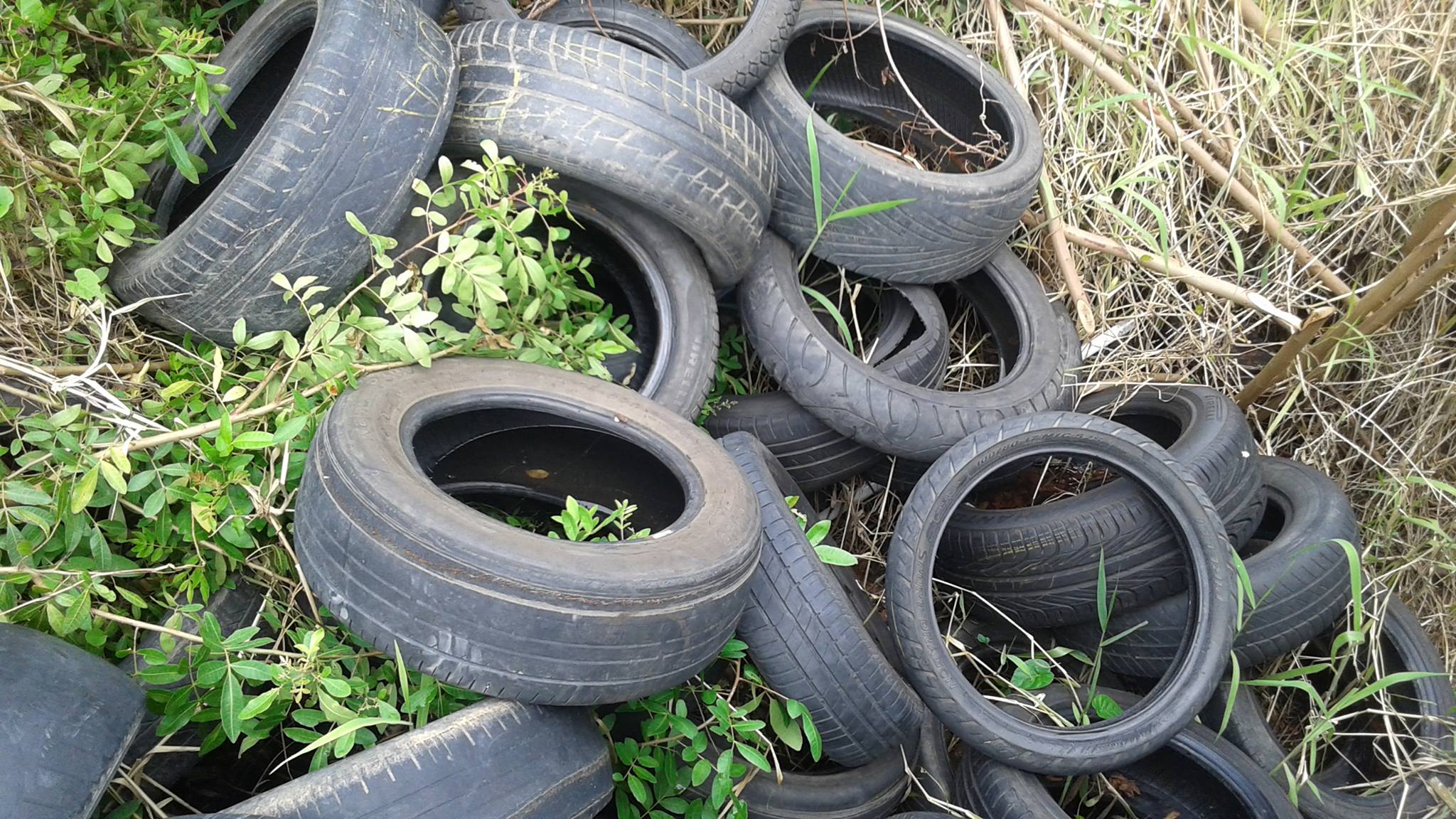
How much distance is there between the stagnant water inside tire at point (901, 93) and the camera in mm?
3520

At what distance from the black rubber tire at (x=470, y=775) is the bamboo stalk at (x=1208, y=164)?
9.49 ft

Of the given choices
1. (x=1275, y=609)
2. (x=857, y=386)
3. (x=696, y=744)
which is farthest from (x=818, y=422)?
(x=1275, y=609)

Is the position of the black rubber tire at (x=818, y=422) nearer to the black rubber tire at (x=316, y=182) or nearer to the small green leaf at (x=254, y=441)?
the black rubber tire at (x=316, y=182)

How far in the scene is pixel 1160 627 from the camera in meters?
2.72

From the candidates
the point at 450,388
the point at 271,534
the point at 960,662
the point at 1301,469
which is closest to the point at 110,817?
the point at 271,534

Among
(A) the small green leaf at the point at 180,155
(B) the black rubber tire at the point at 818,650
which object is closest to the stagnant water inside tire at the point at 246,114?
(A) the small green leaf at the point at 180,155

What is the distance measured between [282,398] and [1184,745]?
2.46 m

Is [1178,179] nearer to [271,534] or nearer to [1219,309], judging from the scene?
[1219,309]

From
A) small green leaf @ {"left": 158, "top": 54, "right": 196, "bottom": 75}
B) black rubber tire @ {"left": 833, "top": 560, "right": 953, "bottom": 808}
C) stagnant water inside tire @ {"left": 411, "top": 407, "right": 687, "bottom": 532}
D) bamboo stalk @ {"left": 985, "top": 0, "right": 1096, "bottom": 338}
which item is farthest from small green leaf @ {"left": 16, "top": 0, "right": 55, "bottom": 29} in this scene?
bamboo stalk @ {"left": 985, "top": 0, "right": 1096, "bottom": 338}

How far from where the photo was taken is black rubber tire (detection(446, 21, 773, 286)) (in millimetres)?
2402

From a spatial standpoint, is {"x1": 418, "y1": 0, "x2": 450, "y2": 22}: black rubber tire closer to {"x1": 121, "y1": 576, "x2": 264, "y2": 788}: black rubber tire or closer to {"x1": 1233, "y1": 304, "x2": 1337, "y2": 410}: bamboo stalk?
{"x1": 121, "y1": 576, "x2": 264, "y2": 788}: black rubber tire

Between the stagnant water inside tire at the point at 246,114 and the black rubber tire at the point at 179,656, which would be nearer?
the black rubber tire at the point at 179,656

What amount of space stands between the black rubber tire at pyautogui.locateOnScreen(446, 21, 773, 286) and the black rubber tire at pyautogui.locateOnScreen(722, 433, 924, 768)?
34.6 inches

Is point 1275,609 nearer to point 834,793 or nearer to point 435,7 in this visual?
point 834,793
